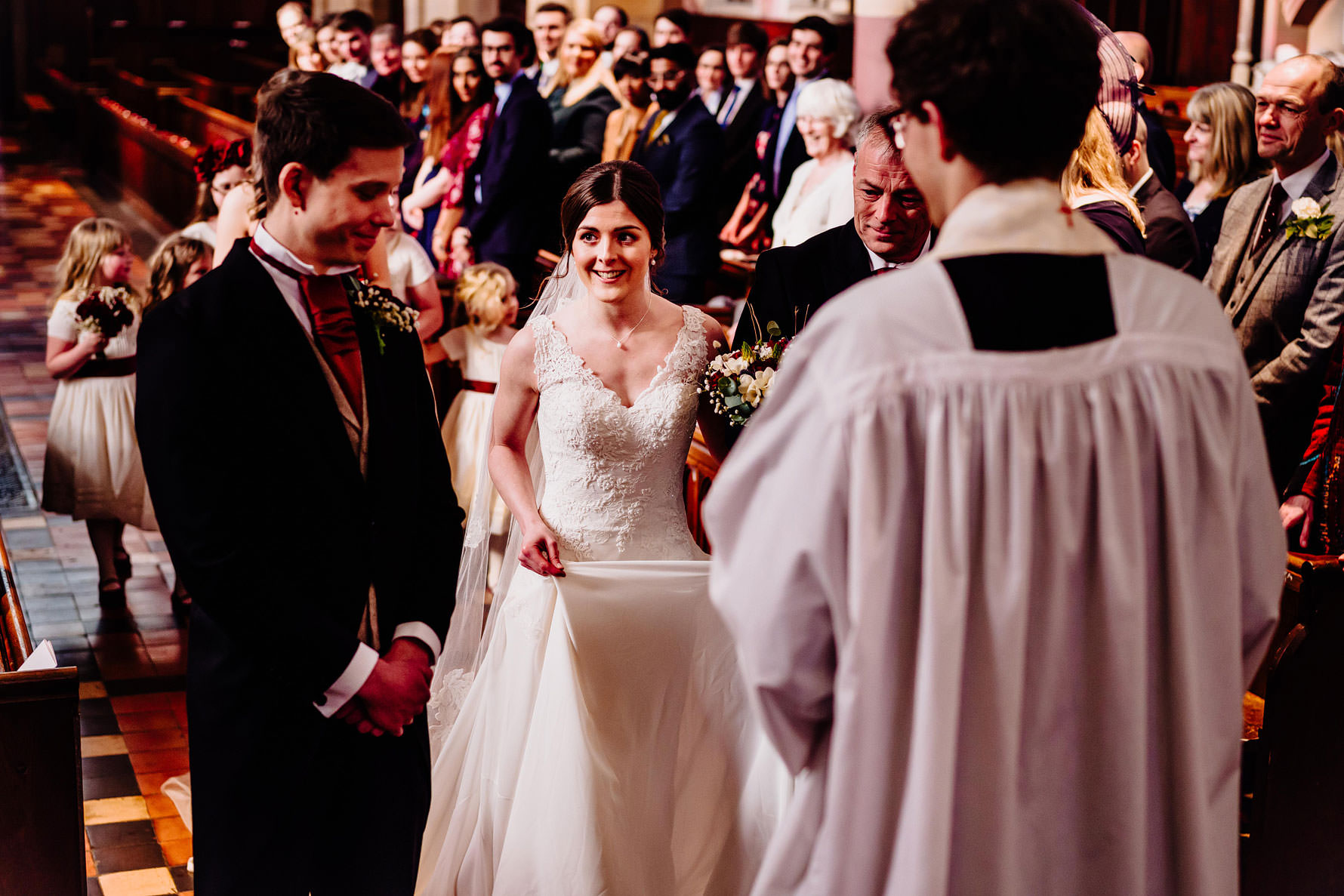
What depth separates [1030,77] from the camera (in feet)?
5.18

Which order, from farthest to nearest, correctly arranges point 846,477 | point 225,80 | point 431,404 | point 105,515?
point 225,80 < point 105,515 < point 431,404 < point 846,477

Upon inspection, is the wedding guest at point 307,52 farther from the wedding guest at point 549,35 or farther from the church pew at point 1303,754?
the church pew at point 1303,754

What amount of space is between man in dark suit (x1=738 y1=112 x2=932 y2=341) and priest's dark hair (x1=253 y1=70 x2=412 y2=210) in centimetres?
109

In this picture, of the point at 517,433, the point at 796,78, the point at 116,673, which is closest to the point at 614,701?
the point at 517,433

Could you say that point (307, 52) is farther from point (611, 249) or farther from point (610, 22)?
point (611, 249)

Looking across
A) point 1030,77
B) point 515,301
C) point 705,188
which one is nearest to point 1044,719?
point 1030,77

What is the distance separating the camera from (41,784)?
2.48 meters

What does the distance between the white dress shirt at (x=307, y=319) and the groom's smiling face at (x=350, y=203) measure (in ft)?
0.17

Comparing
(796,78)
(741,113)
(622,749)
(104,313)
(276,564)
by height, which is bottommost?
(622,749)

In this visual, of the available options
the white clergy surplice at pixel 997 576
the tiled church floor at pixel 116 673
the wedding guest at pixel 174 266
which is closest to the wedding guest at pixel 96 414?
the wedding guest at pixel 174 266

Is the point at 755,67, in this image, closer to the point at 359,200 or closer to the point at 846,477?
the point at 359,200

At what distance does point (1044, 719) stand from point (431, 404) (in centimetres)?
125

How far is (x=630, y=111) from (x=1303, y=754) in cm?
572

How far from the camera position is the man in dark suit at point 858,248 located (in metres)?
2.85
